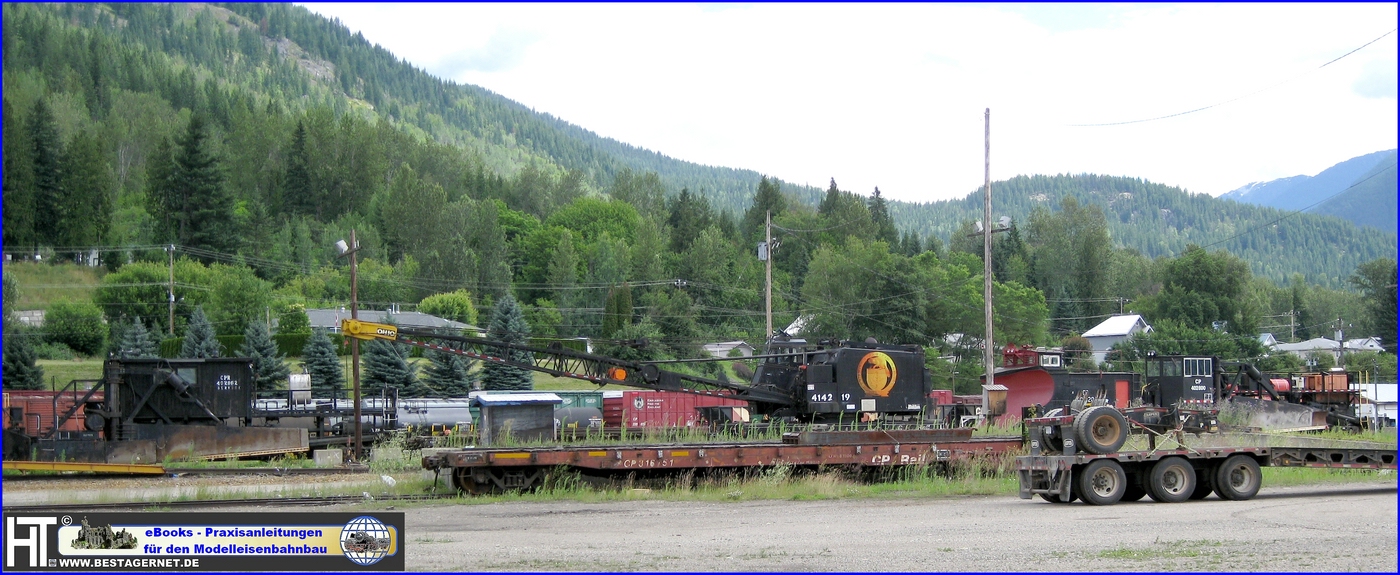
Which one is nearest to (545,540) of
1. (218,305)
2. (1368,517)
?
(1368,517)

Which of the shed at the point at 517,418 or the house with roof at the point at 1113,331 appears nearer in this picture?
the shed at the point at 517,418

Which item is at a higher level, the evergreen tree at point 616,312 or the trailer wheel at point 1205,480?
the evergreen tree at point 616,312

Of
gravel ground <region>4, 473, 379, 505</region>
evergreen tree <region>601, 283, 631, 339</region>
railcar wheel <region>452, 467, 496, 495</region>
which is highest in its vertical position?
evergreen tree <region>601, 283, 631, 339</region>

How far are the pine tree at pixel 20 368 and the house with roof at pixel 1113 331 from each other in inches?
2971

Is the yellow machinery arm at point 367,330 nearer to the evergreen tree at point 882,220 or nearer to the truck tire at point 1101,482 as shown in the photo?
the truck tire at point 1101,482

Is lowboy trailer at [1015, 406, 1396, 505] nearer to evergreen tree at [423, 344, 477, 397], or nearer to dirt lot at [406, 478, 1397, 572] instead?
dirt lot at [406, 478, 1397, 572]

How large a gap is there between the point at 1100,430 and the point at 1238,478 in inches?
102

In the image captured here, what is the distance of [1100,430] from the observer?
17797 millimetres

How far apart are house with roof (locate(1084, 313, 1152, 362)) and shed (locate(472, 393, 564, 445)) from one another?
7461 cm

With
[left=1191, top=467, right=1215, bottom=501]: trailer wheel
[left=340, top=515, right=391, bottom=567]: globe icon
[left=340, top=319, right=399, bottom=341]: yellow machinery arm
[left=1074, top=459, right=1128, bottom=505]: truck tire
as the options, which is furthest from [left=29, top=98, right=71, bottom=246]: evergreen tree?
[left=1191, top=467, right=1215, bottom=501]: trailer wheel

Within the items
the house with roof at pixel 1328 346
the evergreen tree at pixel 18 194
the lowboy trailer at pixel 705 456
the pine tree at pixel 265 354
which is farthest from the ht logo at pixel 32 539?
the house with roof at pixel 1328 346

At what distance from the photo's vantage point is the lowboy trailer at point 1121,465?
17.7m

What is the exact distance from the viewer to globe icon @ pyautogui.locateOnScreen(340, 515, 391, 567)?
1109cm

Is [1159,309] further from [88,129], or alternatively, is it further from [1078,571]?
[88,129]
